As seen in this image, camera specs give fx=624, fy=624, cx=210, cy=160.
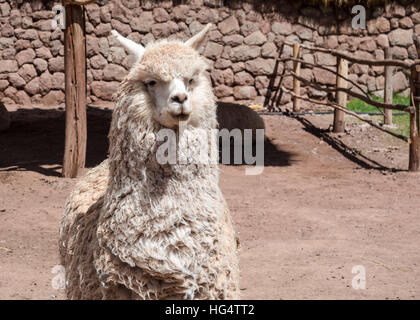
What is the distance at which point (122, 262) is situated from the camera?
221 cm

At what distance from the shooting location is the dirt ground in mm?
3934

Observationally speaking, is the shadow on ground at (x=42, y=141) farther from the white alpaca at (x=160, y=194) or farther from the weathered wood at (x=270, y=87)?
the white alpaca at (x=160, y=194)

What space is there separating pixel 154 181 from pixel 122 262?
1.02 feet

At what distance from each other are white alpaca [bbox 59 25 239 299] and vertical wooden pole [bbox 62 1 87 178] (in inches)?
172

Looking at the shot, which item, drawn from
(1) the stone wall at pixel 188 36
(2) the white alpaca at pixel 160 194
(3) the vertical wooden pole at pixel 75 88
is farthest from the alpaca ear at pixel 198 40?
(1) the stone wall at pixel 188 36

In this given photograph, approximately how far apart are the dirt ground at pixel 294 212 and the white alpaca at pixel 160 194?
1.52 meters

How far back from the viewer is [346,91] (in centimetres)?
843

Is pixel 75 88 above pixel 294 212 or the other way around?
above

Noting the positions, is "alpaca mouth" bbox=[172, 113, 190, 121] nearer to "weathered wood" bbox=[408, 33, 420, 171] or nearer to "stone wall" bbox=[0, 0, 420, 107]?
"weathered wood" bbox=[408, 33, 420, 171]

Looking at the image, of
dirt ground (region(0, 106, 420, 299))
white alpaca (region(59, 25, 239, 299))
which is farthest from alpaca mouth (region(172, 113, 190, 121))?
dirt ground (region(0, 106, 420, 299))

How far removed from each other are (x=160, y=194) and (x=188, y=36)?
878 centimetres

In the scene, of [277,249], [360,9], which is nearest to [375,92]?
[360,9]

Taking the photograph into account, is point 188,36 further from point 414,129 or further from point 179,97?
point 179,97

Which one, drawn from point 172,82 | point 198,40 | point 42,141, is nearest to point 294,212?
point 198,40
